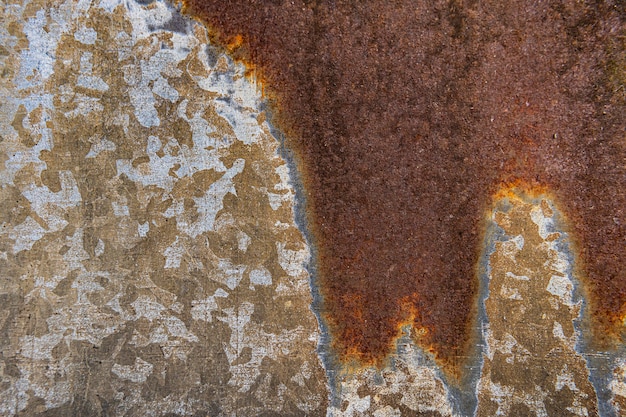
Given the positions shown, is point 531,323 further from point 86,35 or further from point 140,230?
point 86,35

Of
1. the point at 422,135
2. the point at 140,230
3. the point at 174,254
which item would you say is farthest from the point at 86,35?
the point at 422,135

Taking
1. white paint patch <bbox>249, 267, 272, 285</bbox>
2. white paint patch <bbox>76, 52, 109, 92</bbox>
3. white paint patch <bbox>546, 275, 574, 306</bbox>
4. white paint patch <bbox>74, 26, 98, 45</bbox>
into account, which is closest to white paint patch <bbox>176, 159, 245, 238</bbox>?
white paint patch <bbox>249, 267, 272, 285</bbox>

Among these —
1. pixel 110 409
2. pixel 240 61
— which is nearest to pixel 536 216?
pixel 240 61

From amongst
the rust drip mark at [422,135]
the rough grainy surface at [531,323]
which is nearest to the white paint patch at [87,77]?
the rust drip mark at [422,135]

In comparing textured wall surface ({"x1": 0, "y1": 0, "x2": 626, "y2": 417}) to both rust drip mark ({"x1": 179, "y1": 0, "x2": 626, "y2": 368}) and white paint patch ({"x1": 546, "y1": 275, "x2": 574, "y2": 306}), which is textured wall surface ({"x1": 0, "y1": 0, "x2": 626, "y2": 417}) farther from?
rust drip mark ({"x1": 179, "y1": 0, "x2": 626, "y2": 368})

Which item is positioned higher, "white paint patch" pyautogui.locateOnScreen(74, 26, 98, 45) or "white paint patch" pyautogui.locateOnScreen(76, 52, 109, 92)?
"white paint patch" pyautogui.locateOnScreen(74, 26, 98, 45)
